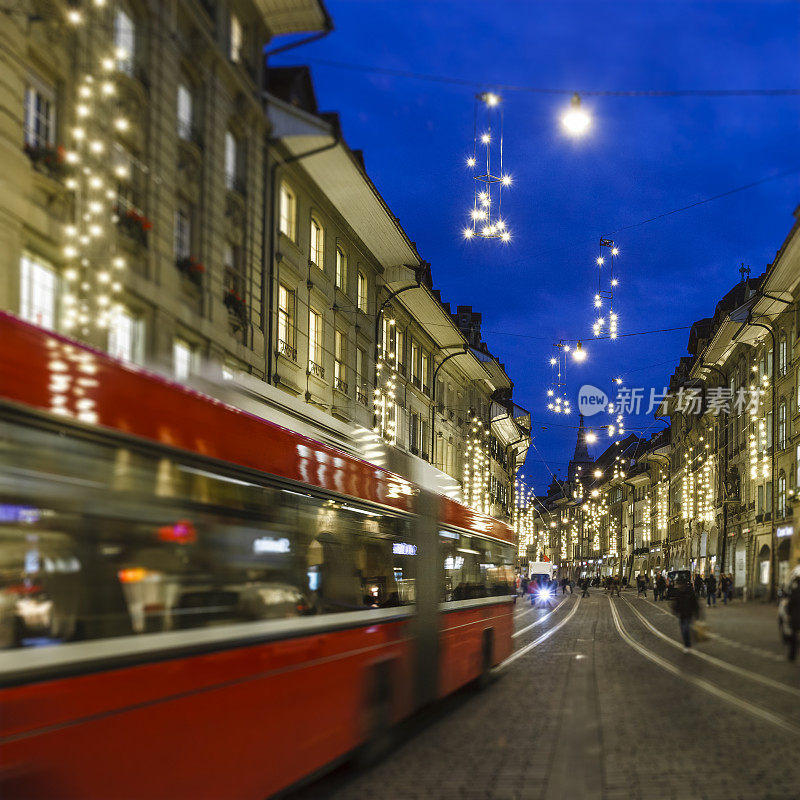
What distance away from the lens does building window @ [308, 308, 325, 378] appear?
82.3 ft

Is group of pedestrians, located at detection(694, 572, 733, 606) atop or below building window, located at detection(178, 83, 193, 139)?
below

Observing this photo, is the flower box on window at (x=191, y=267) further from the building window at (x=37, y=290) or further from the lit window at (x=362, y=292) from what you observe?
the lit window at (x=362, y=292)

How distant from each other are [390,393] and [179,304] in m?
16.0

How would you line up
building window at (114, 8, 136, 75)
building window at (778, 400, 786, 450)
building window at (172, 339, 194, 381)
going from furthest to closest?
building window at (778, 400, 786, 450) → building window at (172, 339, 194, 381) → building window at (114, 8, 136, 75)

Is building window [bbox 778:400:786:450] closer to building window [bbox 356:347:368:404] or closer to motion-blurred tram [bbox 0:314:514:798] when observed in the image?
building window [bbox 356:347:368:404]

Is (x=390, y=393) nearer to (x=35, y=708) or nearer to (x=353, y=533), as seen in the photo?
(x=353, y=533)

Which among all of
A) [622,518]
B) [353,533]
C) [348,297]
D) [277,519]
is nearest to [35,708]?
[277,519]

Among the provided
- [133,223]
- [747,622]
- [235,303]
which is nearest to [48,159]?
[133,223]

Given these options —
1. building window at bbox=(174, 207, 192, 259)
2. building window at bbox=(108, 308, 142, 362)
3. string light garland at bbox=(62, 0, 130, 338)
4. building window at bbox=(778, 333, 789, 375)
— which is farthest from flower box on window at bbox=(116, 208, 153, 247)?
building window at bbox=(778, 333, 789, 375)

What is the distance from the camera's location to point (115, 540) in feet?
15.3

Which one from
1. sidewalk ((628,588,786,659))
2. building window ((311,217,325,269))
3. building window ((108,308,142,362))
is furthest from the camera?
building window ((311,217,325,269))

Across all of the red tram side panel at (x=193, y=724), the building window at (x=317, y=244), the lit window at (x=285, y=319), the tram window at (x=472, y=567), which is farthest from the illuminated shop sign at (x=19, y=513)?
the building window at (x=317, y=244)

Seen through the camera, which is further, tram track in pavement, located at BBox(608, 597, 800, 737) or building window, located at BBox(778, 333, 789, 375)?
building window, located at BBox(778, 333, 789, 375)

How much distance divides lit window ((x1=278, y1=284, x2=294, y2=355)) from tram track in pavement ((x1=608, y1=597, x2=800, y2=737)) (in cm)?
1027
